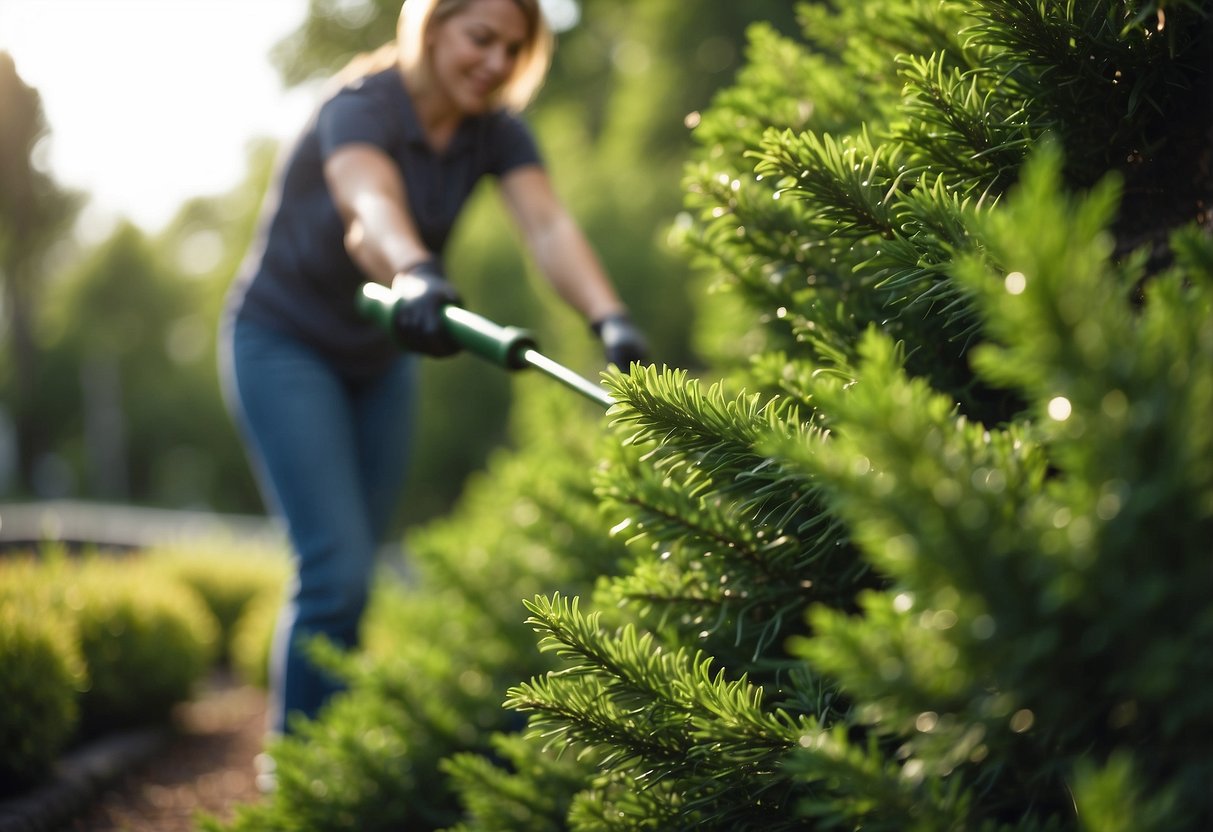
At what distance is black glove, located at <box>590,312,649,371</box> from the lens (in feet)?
6.43

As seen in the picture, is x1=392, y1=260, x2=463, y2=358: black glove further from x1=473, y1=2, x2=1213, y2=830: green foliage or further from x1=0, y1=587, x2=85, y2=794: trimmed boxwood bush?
x1=0, y1=587, x2=85, y2=794: trimmed boxwood bush

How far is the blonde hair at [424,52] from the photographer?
2.18 meters

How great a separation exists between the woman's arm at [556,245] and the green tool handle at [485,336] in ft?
1.80

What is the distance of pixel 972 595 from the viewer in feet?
1.97

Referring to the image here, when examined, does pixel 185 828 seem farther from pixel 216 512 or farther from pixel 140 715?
pixel 216 512

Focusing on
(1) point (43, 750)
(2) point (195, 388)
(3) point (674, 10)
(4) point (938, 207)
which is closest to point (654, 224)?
(3) point (674, 10)

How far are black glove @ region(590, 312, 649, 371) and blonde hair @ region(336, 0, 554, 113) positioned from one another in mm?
715

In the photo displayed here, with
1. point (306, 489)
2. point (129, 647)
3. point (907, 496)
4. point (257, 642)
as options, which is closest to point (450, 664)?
point (306, 489)

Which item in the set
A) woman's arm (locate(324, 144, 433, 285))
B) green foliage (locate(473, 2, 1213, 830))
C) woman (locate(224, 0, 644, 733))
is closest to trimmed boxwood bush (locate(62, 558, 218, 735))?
A: woman (locate(224, 0, 644, 733))

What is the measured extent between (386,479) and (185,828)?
117cm

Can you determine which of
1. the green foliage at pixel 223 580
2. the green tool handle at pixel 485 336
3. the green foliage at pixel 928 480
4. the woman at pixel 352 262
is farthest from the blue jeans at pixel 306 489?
the green foliage at pixel 223 580

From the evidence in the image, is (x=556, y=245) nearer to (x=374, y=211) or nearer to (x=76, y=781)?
(x=374, y=211)

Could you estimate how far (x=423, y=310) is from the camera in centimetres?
162

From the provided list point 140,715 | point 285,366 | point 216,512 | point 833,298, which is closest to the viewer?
point 833,298
